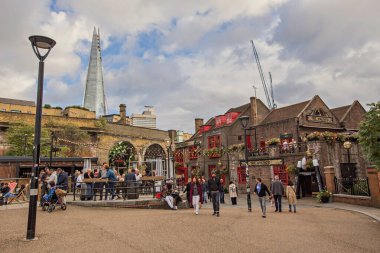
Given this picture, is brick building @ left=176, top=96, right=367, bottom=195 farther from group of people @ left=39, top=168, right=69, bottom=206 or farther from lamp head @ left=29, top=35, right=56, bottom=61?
lamp head @ left=29, top=35, right=56, bottom=61

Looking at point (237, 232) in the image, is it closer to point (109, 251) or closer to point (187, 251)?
point (187, 251)

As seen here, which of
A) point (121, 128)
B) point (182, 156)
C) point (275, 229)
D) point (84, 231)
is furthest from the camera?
point (121, 128)

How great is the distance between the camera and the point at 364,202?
15.7m

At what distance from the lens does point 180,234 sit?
7895mm

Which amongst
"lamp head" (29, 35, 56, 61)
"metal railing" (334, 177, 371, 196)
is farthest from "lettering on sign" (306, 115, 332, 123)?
"lamp head" (29, 35, 56, 61)

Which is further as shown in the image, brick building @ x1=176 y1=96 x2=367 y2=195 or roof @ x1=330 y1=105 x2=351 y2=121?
A: roof @ x1=330 y1=105 x2=351 y2=121

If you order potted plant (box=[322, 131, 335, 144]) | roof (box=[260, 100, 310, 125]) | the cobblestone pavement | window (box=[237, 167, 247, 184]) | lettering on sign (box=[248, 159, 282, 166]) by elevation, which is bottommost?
the cobblestone pavement

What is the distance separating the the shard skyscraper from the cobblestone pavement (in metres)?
64.2

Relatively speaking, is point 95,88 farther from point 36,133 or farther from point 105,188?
point 36,133

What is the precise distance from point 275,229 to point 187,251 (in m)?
3.80

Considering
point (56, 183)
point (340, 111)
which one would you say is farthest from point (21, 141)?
point (340, 111)

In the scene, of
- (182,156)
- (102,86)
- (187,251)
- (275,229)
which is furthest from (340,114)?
(102,86)

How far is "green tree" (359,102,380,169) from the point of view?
32.6ft

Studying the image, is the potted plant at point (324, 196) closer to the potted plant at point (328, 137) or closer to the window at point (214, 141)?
the potted plant at point (328, 137)
